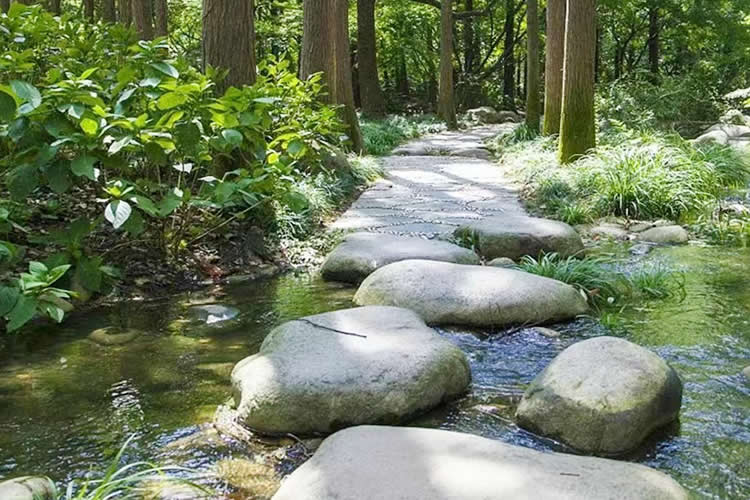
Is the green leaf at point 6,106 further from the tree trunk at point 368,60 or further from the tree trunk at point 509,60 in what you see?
the tree trunk at point 509,60

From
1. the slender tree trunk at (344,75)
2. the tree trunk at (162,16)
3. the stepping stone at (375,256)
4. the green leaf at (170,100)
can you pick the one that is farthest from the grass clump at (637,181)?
the tree trunk at (162,16)

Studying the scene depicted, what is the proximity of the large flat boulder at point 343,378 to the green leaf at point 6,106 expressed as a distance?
73.0 inches

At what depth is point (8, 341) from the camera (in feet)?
15.1

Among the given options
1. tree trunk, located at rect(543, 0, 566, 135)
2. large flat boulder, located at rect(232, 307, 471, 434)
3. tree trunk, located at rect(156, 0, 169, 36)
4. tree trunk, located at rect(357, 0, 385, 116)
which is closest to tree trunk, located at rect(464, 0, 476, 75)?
tree trunk, located at rect(357, 0, 385, 116)

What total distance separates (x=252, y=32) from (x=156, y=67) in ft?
8.70

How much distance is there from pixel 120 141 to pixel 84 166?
270mm

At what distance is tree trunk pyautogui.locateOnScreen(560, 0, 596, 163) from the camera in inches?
381

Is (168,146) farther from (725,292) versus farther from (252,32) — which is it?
(725,292)

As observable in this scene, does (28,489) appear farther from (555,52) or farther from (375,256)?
(555,52)

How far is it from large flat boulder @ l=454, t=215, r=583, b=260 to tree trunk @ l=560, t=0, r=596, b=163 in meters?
3.45

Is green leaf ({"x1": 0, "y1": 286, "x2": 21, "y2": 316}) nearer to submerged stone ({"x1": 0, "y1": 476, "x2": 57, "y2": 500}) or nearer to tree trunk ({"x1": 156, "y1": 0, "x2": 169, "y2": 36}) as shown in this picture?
submerged stone ({"x1": 0, "y1": 476, "x2": 57, "y2": 500})

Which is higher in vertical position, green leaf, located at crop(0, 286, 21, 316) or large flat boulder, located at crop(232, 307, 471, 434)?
green leaf, located at crop(0, 286, 21, 316)

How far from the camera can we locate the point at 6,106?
4.07 m

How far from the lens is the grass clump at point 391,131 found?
15428 mm
